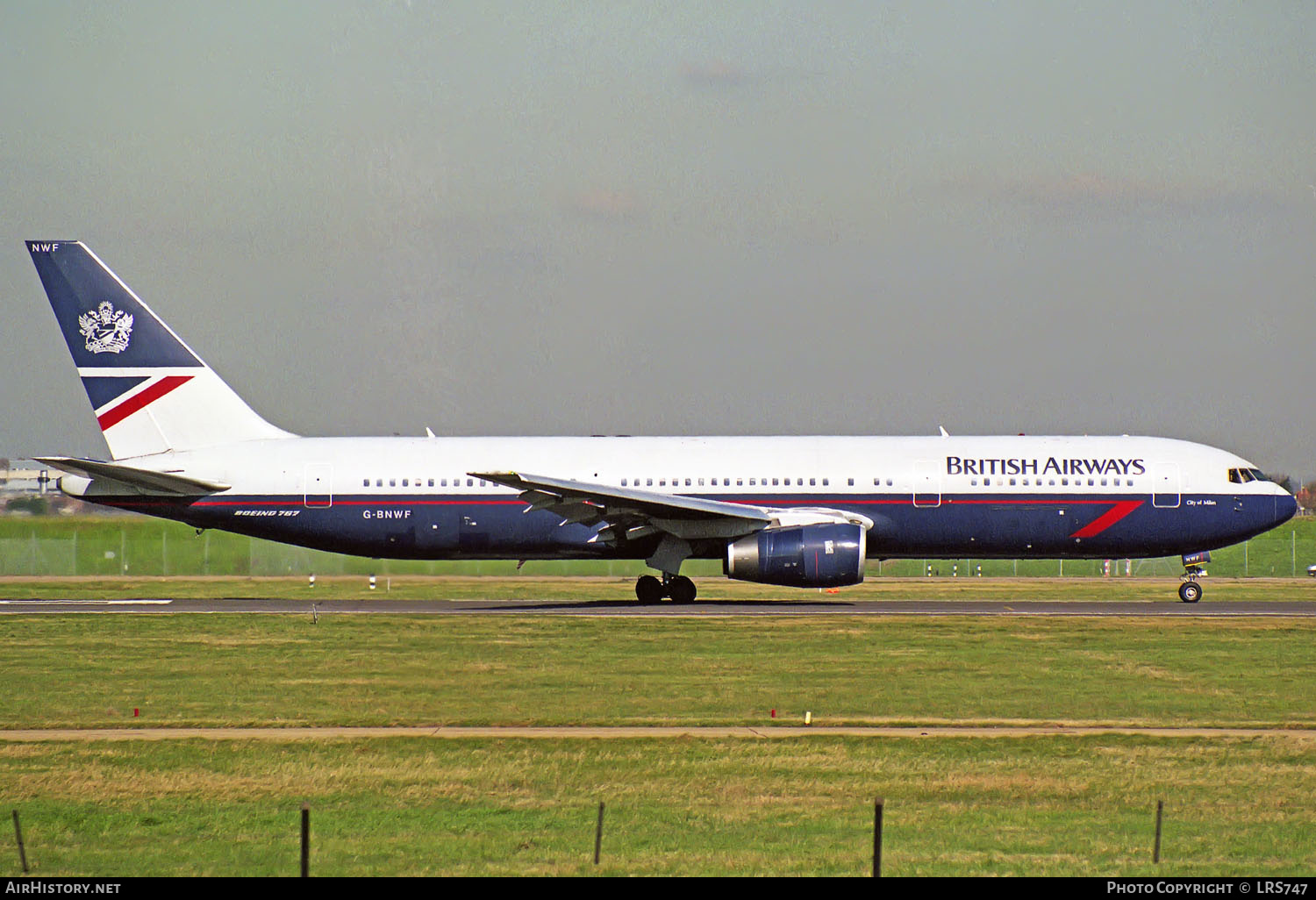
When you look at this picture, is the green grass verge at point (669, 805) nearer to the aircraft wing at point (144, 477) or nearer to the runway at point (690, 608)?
the runway at point (690, 608)

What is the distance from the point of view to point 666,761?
1788cm

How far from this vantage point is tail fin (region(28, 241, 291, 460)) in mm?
43281

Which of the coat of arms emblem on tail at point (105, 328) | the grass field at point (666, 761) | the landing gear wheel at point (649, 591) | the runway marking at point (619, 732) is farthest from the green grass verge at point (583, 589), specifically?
the runway marking at point (619, 732)

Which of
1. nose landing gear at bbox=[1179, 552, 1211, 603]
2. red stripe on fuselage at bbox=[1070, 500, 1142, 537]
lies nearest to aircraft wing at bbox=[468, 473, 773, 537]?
red stripe on fuselage at bbox=[1070, 500, 1142, 537]

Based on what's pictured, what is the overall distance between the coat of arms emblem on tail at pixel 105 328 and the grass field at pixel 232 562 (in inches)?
700

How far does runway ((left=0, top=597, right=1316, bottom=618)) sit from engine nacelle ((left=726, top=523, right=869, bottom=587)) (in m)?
0.87

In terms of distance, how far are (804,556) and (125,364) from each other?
805 inches

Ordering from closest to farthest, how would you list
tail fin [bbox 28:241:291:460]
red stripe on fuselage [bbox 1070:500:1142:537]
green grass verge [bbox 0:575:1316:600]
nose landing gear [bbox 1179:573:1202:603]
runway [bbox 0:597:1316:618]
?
runway [bbox 0:597:1316:618] → red stripe on fuselage [bbox 1070:500:1142:537] → nose landing gear [bbox 1179:573:1202:603] → tail fin [bbox 28:241:291:460] → green grass verge [bbox 0:575:1316:600]

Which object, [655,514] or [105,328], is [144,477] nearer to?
[105,328]

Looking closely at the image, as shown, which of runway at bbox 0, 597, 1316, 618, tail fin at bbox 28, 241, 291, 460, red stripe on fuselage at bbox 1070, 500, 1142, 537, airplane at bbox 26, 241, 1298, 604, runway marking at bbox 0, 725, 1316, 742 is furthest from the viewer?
tail fin at bbox 28, 241, 291, 460

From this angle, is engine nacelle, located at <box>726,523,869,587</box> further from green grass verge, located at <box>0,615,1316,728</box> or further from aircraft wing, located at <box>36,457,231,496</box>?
aircraft wing, located at <box>36,457,231,496</box>

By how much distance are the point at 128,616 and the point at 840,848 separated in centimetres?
2761

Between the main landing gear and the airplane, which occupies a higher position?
the airplane
